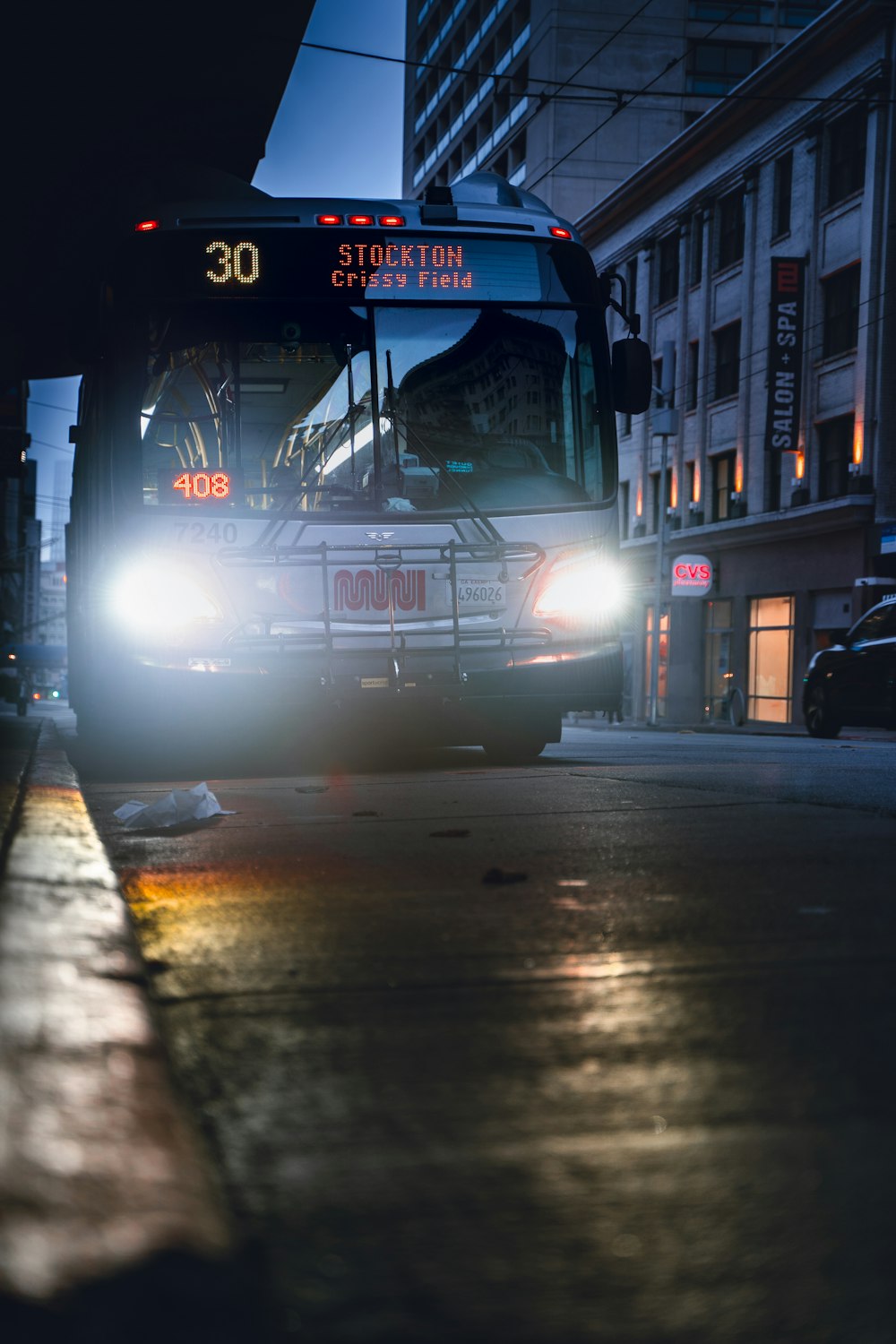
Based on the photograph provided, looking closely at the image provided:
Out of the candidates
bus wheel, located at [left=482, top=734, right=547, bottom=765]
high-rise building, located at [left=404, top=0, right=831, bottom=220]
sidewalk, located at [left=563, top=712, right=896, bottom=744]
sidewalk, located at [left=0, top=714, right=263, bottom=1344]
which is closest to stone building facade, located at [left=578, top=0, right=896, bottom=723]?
sidewalk, located at [left=563, top=712, right=896, bottom=744]

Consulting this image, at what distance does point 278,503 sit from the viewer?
9852mm

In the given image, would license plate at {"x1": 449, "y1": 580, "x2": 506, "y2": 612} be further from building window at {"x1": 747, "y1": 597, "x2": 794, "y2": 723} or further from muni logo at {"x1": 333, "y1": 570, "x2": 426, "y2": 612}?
building window at {"x1": 747, "y1": 597, "x2": 794, "y2": 723}

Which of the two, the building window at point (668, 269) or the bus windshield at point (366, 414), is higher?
the building window at point (668, 269)

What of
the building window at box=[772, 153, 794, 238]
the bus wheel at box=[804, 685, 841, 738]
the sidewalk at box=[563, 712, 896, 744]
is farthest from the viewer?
the building window at box=[772, 153, 794, 238]

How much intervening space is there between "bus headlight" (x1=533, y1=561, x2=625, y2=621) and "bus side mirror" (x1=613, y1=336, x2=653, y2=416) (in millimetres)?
1155

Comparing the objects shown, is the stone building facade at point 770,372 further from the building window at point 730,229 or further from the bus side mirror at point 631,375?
the bus side mirror at point 631,375

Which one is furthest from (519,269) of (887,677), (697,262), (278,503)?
(697,262)

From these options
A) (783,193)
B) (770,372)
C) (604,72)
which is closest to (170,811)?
(770,372)

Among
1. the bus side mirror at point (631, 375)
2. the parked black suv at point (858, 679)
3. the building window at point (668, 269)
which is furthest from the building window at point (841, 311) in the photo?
the bus side mirror at point (631, 375)

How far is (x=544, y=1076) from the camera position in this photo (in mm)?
2564

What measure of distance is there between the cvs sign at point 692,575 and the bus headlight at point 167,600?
93.1ft

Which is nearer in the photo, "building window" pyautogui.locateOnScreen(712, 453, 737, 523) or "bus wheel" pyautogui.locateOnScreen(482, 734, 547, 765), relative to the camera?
"bus wheel" pyautogui.locateOnScreen(482, 734, 547, 765)

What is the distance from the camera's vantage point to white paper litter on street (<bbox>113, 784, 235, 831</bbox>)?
629 cm

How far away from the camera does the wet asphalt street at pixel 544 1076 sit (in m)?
1.76
